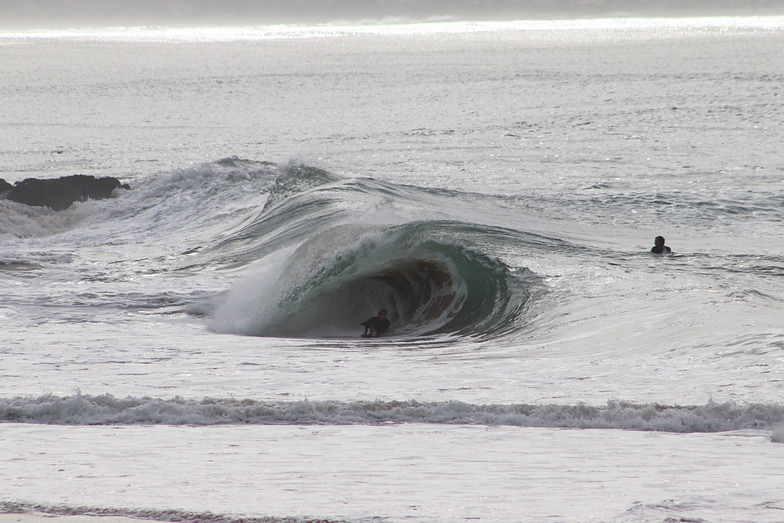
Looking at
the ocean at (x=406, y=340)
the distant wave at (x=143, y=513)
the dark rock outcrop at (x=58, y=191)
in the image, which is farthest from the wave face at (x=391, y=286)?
the dark rock outcrop at (x=58, y=191)

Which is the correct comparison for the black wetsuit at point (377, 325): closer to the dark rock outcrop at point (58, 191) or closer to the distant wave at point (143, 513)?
the distant wave at point (143, 513)

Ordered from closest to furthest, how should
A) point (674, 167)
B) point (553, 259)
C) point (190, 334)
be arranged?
1. point (190, 334)
2. point (553, 259)
3. point (674, 167)

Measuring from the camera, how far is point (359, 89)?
71250mm

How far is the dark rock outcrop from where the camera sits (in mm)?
21438

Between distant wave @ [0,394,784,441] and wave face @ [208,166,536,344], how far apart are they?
4062 mm

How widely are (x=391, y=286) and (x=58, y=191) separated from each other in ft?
47.1

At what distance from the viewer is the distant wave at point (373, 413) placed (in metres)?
5.47

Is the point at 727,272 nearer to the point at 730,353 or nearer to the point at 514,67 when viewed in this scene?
the point at 730,353

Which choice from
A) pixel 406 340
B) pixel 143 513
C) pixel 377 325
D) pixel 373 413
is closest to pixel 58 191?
pixel 377 325

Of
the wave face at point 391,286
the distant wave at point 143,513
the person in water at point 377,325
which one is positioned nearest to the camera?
the distant wave at point 143,513

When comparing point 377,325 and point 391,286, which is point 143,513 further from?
point 391,286

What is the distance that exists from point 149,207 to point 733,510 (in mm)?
20059

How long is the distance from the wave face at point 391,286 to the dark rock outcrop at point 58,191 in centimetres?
1060

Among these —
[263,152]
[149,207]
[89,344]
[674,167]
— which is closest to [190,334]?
[89,344]
